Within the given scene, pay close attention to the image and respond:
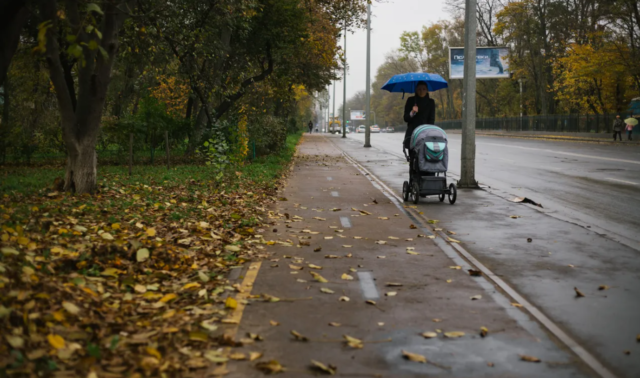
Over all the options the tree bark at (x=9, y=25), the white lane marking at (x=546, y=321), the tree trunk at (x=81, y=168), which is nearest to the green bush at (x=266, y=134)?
the tree trunk at (x=81, y=168)

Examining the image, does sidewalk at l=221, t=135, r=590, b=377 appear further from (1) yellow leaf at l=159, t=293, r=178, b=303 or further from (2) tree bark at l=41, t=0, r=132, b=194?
(2) tree bark at l=41, t=0, r=132, b=194

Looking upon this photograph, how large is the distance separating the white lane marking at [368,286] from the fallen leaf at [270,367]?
1.94 m

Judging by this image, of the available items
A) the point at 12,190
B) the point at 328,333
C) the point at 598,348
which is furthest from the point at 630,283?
the point at 12,190

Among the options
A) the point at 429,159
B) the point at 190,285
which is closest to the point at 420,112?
the point at 429,159

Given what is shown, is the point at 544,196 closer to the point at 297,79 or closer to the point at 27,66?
the point at 297,79

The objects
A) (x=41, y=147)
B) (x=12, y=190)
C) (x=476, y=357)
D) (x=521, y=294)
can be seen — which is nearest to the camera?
(x=476, y=357)

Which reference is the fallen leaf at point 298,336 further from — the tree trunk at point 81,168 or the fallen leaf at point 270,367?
Answer: the tree trunk at point 81,168

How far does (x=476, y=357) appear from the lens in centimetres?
466

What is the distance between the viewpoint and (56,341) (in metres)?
4.36

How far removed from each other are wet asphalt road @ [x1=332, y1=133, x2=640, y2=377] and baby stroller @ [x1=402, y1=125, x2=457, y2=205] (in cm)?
36

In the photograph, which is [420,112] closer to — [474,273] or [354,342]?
[474,273]

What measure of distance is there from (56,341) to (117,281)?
6.70 ft

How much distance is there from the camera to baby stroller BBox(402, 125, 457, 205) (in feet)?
40.7

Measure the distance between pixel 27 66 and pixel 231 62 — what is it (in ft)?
30.1
